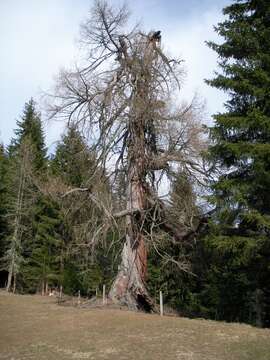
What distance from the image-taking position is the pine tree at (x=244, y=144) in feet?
41.2

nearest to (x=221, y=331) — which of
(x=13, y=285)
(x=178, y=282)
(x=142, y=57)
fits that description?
(x=142, y=57)

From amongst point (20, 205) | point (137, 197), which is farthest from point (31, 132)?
point (137, 197)

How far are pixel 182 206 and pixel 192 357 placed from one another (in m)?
11.6

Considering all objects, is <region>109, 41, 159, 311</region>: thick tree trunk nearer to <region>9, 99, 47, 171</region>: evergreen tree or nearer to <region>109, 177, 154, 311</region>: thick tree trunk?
<region>109, 177, 154, 311</region>: thick tree trunk

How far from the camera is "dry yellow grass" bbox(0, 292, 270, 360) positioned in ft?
31.1

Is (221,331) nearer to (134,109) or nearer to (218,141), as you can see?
(218,141)

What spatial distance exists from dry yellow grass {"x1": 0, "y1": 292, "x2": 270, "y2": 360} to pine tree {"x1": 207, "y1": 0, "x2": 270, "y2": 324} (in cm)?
233

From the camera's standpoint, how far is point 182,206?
67.2 feet

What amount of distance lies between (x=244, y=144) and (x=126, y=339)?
621 centimetres

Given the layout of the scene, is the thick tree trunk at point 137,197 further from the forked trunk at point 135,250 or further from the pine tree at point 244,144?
the pine tree at point 244,144

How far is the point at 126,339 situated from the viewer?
1122 cm

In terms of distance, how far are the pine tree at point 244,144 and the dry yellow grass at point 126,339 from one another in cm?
233

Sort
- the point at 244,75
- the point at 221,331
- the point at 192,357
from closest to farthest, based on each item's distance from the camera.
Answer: the point at 192,357 < the point at 221,331 < the point at 244,75

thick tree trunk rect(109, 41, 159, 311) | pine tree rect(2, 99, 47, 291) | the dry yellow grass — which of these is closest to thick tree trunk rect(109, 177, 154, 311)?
thick tree trunk rect(109, 41, 159, 311)
